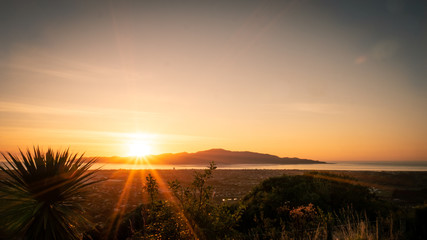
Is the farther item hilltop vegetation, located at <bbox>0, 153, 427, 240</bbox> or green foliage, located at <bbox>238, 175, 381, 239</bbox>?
green foliage, located at <bbox>238, 175, 381, 239</bbox>

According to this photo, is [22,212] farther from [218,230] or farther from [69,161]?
[218,230]

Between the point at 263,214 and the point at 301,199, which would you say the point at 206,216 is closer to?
the point at 263,214

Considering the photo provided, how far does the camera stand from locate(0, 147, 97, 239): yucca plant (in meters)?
5.51

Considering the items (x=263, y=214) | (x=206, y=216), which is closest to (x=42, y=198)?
(x=206, y=216)

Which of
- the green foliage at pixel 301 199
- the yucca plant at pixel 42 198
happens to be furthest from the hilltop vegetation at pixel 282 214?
the yucca plant at pixel 42 198

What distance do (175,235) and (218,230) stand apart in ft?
3.20

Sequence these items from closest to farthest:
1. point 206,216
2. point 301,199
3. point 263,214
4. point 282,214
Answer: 1. point 206,216
2. point 282,214
3. point 263,214
4. point 301,199

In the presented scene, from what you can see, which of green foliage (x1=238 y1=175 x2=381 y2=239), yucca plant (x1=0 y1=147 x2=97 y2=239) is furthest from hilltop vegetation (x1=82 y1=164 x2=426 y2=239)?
yucca plant (x1=0 y1=147 x2=97 y2=239)

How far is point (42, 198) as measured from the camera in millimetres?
6082

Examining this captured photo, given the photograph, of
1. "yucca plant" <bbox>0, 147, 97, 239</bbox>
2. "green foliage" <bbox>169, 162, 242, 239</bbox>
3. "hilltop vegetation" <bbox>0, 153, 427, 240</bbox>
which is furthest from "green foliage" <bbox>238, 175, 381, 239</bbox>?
"yucca plant" <bbox>0, 147, 97, 239</bbox>

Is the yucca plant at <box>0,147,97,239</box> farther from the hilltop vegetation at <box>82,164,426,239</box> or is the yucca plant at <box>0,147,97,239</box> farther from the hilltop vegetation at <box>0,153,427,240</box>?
the hilltop vegetation at <box>82,164,426,239</box>

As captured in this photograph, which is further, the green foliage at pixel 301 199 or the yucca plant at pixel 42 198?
the green foliage at pixel 301 199

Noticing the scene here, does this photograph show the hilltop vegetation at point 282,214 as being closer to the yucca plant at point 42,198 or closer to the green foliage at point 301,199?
the green foliage at point 301,199

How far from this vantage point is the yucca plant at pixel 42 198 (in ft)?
18.1
